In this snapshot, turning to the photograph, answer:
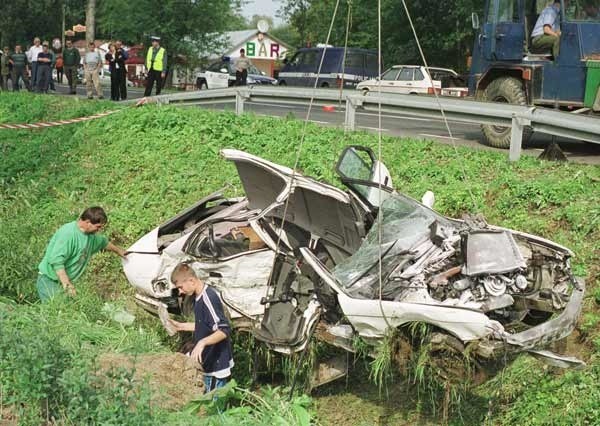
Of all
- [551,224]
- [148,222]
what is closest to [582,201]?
[551,224]

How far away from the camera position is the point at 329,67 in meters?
31.9

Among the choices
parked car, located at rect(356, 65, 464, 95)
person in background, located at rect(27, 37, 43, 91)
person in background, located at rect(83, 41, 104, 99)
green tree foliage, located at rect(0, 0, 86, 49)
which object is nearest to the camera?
person in background, located at rect(83, 41, 104, 99)

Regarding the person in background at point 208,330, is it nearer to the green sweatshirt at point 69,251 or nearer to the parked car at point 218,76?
the green sweatshirt at point 69,251

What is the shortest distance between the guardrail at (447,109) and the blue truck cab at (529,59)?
1.53 meters

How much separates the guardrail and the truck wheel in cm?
135

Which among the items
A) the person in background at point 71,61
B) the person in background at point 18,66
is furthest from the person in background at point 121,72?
the person in background at point 18,66

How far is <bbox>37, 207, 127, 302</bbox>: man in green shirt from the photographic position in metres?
9.20

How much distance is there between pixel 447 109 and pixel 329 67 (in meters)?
20.0

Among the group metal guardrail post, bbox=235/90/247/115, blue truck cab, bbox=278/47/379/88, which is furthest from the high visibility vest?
blue truck cab, bbox=278/47/379/88

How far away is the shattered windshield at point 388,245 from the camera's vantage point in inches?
277

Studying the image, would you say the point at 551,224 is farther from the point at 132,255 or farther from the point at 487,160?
the point at 132,255

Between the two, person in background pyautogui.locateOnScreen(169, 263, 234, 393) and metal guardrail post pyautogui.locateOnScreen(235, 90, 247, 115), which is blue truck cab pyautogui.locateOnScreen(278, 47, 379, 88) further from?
person in background pyautogui.locateOnScreen(169, 263, 234, 393)

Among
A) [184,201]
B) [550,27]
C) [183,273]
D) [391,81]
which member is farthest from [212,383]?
[391,81]

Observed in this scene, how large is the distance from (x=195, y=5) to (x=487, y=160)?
31.4 metres
